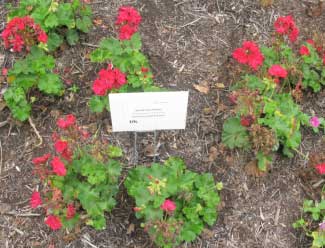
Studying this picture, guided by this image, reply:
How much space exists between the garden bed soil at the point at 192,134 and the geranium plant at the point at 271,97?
0.18 meters

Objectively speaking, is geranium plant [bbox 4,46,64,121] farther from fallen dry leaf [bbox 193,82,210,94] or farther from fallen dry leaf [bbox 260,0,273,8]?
fallen dry leaf [bbox 260,0,273,8]

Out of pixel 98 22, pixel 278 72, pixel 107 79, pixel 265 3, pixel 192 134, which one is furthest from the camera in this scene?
pixel 265 3

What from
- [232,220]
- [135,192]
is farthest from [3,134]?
[232,220]

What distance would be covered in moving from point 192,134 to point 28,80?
4.64ft

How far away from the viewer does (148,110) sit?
3357 mm

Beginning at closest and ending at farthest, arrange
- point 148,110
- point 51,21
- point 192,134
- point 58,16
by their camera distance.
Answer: point 148,110
point 192,134
point 51,21
point 58,16

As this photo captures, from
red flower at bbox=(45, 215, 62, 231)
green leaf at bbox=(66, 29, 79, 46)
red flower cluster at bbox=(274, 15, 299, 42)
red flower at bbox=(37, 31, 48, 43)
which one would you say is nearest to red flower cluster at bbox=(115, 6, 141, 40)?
red flower at bbox=(37, 31, 48, 43)

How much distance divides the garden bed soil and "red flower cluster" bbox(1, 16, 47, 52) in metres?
0.50

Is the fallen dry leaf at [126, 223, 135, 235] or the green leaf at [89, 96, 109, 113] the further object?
the green leaf at [89, 96, 109, 113]

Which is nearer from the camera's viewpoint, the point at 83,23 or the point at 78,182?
the point at 78,182

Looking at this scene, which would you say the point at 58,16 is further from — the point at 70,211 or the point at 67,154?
the point at 70,211

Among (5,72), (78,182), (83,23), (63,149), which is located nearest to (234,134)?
(78,182)

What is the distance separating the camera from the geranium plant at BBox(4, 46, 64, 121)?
Result: 3.90 meters

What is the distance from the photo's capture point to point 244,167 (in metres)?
3.91
